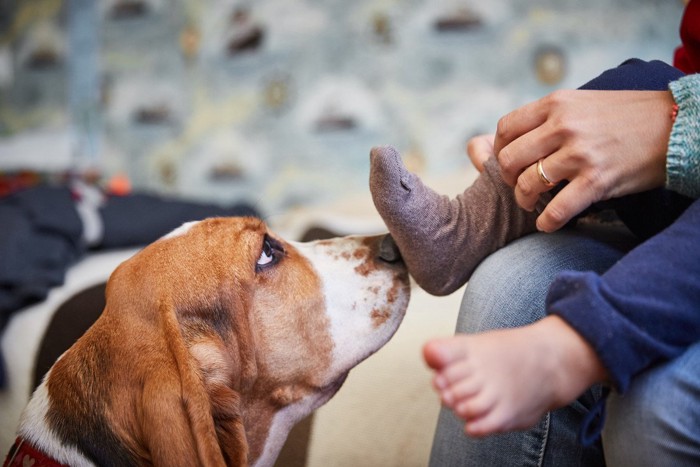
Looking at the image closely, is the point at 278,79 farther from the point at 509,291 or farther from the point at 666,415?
the point at 666,415

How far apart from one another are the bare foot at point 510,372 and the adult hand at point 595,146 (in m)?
0.22

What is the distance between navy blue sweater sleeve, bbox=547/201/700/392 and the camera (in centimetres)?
69

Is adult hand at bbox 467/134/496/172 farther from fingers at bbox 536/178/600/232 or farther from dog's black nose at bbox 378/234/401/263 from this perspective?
fingers at bbox 536/178/600/232

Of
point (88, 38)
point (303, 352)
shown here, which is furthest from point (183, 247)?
point (88, 38)

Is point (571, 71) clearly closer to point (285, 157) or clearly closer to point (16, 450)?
point (285, 157)

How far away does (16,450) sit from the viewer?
3.44 ft

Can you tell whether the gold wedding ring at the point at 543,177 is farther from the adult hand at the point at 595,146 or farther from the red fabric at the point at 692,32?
the red fabric at the point at 692,32

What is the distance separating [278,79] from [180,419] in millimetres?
2655

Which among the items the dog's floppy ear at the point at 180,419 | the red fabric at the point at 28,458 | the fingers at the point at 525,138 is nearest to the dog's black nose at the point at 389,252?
the fingers at the point at 525,138

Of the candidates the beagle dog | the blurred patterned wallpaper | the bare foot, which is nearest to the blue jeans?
the bare foot

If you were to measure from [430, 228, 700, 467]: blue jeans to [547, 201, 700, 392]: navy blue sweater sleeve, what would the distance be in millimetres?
55

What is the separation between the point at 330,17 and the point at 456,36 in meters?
0.68

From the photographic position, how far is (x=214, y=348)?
110cm

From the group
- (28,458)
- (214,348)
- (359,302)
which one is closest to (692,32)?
(359,302)
